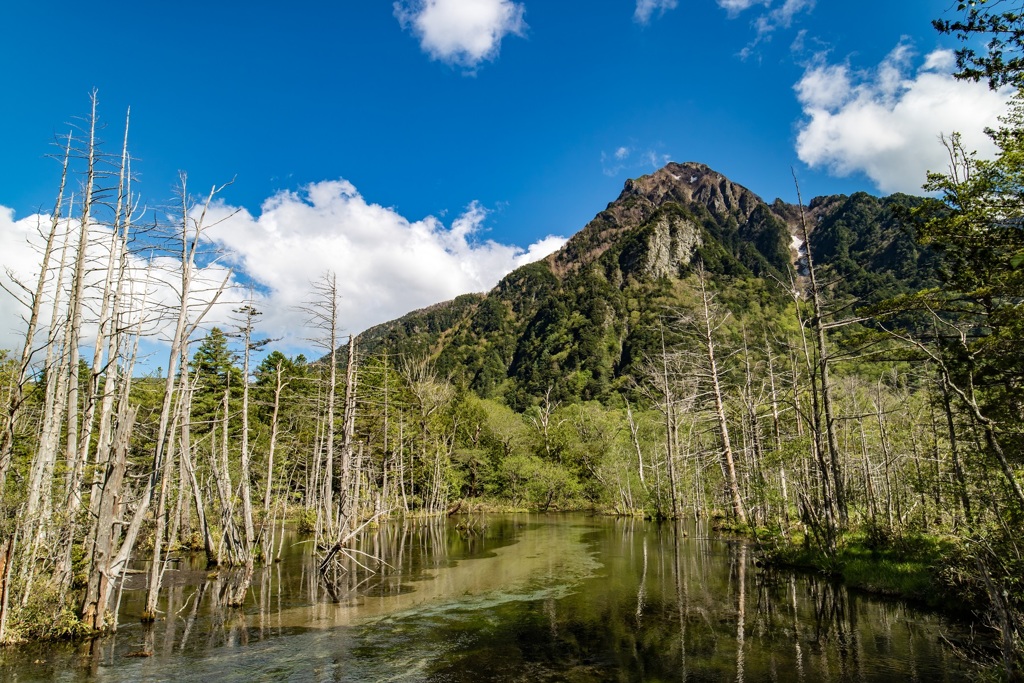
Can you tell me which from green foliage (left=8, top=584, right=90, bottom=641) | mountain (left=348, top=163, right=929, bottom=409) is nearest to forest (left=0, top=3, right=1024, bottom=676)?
green foliage (left=8, top=584, right=90, bottom=641)

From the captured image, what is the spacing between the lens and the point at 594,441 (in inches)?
2250

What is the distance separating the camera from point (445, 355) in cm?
13850

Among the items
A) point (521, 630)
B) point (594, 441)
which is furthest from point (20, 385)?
point (594, 441)

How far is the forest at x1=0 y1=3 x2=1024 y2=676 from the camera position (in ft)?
36.2

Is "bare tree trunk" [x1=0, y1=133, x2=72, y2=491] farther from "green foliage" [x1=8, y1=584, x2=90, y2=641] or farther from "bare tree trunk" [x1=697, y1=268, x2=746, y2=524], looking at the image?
"bare tree trunk" [x1=697, y1=268, x2=746, y2=524]

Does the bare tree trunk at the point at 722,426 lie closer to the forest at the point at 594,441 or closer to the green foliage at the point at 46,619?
the forest at the point at 594,441

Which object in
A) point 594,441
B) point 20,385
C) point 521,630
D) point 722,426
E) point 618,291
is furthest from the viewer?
point 618,291

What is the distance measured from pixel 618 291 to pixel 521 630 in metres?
121

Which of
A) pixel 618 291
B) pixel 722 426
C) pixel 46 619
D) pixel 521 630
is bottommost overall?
pixel 521 630

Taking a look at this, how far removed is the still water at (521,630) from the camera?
360 inches

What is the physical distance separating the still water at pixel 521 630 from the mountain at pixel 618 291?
6564 centimetres

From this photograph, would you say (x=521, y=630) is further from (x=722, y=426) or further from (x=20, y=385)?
(x=722, y=426)

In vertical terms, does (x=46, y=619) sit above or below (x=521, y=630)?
above

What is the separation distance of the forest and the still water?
1195 millimetres
